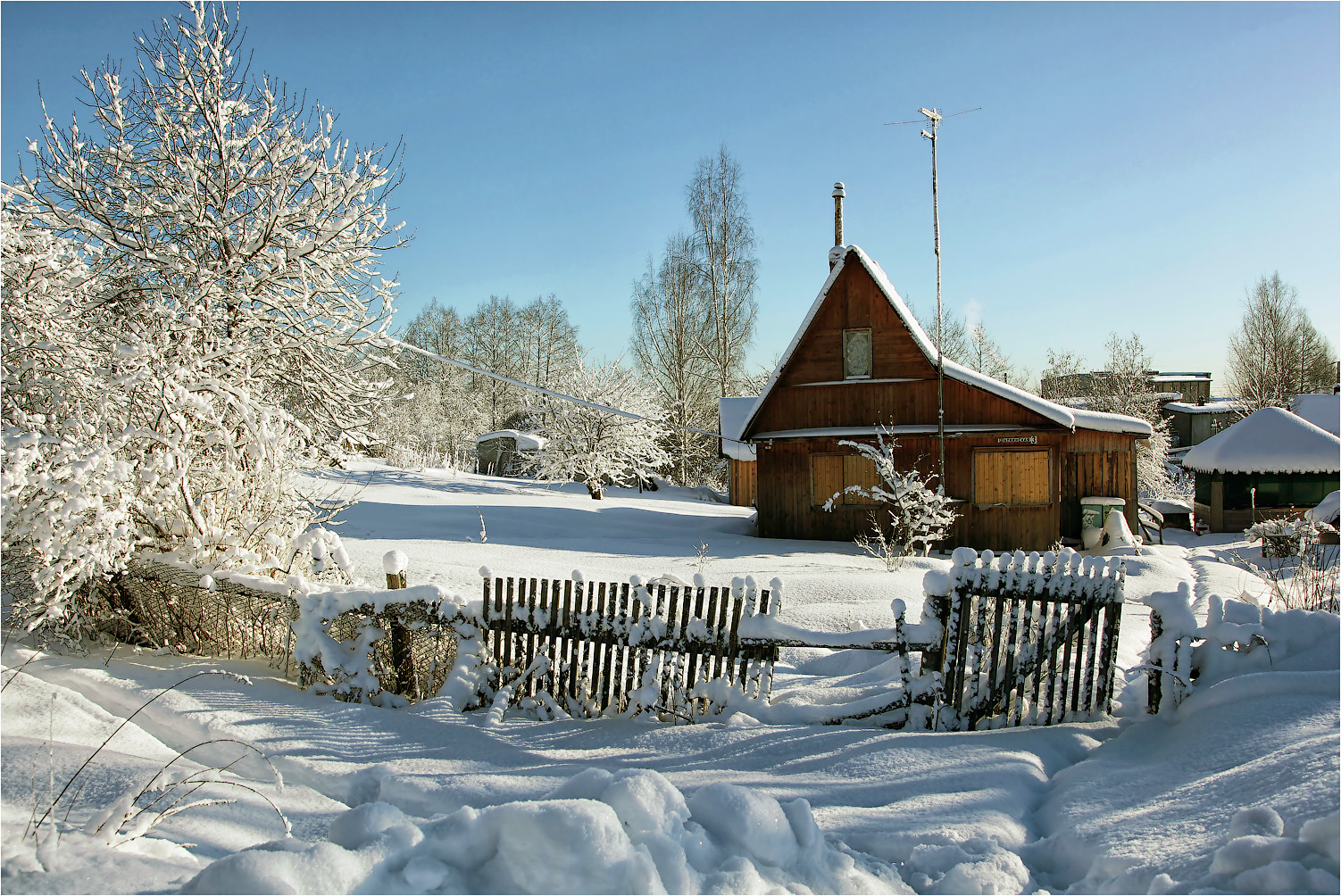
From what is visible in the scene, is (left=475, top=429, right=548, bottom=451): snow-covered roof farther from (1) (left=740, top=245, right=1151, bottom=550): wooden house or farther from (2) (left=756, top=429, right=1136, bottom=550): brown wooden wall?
(1) (left=740, top=245, right=1151, bottom=550): wooden house

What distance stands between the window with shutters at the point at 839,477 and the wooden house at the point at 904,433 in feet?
0.08

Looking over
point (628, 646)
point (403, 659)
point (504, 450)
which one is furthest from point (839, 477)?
point (504, 450)

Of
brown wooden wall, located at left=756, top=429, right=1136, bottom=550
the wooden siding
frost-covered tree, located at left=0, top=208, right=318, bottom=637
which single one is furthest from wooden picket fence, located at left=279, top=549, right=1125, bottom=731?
the wooden siding

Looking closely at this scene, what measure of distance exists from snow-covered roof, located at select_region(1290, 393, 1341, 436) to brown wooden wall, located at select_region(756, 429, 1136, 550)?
68.7ft

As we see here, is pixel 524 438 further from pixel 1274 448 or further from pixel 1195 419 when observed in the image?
pixel 1195 419

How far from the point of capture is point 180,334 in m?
6.77

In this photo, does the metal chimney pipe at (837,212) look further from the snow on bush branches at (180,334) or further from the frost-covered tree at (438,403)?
the frost-covered tree at (438,403)

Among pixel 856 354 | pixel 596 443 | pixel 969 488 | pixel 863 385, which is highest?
pixel 856 354

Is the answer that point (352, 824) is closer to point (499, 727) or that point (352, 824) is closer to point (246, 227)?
point (499, 727)

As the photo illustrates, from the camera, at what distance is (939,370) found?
50.7ft

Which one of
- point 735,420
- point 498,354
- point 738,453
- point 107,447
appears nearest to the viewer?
point 107,447

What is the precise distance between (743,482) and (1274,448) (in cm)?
1594

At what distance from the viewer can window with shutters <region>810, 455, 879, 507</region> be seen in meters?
16.2

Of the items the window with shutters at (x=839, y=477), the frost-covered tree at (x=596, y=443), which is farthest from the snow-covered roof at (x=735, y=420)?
the window with shutters at (x=839, y=477)
